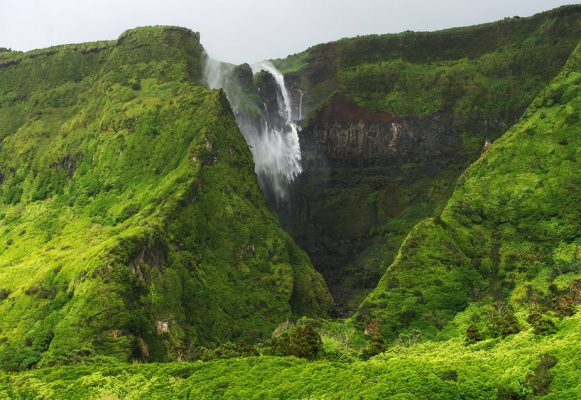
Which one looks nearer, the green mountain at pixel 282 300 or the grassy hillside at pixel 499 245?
the green mountain at pixel 282 300

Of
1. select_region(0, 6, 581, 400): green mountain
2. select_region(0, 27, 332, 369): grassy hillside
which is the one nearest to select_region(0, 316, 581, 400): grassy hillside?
select_region(0, 6, 581, 400): green mountain

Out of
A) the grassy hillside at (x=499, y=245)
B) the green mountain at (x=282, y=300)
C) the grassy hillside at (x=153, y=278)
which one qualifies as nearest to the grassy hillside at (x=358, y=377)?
the green mountain at (x=282, y=300)

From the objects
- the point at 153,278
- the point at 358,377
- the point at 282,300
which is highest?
the point at 358,377

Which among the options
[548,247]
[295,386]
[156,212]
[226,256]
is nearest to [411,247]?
[548,247]

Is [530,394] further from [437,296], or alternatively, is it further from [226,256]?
[226,256]

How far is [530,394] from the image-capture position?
73938mm

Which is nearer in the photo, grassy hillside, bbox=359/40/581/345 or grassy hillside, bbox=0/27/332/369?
grassy hillside, bbox=0/27/332/369

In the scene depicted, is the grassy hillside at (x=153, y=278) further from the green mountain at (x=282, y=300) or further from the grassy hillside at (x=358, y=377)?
the grassy hillside at (x=358, y=377)

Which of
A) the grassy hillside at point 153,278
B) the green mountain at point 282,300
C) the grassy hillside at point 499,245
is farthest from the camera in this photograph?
the grassy hillside at point 499,245

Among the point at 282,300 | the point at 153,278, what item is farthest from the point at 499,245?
the point at 153,278

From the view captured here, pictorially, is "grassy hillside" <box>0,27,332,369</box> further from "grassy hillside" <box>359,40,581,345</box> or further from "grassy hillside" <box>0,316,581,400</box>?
"grassy hillside" <box>0,316,581,400</box>

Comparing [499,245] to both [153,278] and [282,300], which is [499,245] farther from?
[153,278]

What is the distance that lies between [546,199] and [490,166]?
70.4ft

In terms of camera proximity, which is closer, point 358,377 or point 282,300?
point 358,377
